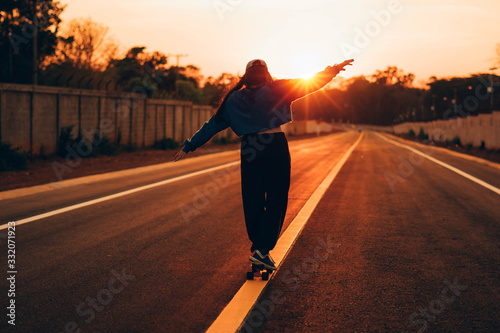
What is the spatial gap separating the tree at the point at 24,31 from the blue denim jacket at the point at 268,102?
21.5m

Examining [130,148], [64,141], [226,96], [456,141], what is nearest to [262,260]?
[226,96]

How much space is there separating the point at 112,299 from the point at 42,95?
51.2ft

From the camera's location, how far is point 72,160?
18266 mm

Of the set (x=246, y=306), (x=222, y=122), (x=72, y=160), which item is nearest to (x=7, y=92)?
(x=72, y=160)

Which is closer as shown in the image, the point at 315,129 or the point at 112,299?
the point at 112,299

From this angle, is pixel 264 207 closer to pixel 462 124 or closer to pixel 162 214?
pixel 162 214

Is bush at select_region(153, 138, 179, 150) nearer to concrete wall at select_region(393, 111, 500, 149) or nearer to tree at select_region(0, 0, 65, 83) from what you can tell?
tree at select_region(0, 0, 65, 83)

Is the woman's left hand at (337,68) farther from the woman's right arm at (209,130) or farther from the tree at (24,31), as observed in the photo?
the tree at (24,31)

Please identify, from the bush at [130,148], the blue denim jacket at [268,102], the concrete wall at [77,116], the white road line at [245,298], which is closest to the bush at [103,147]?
the concrete wall at [77,116]

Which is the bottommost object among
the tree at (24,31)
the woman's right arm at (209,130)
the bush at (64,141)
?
the bush at (64,141)

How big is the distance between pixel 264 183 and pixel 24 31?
938 inches

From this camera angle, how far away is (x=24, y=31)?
78.5ft

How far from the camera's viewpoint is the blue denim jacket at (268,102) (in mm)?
4012

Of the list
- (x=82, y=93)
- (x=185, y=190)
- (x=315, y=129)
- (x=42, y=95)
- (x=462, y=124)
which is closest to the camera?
(x=185, y=190)
